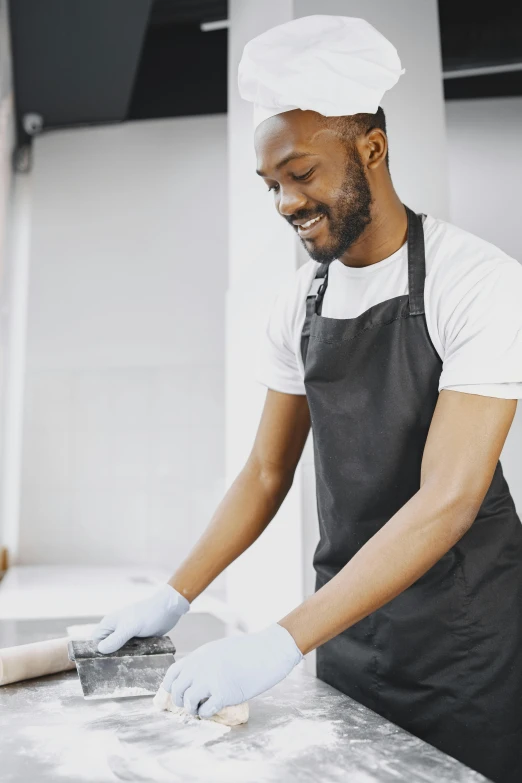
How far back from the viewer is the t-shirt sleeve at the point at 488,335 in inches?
38.0

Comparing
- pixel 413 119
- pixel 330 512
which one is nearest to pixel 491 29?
pixel 413 119

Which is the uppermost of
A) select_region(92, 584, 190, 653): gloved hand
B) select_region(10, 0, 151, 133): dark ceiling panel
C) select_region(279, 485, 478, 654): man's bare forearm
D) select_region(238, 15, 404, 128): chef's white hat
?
select_region(10, 0, 151, 133): dark ceiling panel

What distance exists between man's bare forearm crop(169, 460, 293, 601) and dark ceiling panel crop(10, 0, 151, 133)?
211cm

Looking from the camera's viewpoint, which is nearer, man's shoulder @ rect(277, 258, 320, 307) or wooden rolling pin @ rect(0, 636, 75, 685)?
wooden rolling pin @ rect(0, 636, 75, 685)

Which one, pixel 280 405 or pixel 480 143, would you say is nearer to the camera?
pixel 280 405

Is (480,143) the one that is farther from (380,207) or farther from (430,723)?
(430,723)

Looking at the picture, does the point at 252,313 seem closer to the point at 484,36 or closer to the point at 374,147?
the point at 374,147

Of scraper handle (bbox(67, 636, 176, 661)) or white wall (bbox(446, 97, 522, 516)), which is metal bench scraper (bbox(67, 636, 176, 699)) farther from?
white wall (bbox(446, 97, 522, 516))

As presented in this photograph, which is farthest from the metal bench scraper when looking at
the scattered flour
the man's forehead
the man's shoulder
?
the man's forehead

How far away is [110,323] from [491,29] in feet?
6.49

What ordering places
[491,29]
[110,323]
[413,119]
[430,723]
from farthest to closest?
[110,323]
[491,29]
[413,119]
[430,723]

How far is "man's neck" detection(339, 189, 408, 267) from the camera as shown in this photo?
1.18 m

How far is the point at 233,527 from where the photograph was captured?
1320 mm

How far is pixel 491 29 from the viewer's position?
2.43 metres
